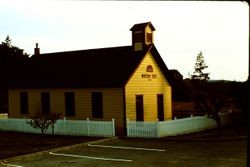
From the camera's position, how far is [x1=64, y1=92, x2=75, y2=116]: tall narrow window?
93.4 feet

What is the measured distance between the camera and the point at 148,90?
27.9m

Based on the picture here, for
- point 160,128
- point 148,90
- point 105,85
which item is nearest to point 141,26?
point 148,90

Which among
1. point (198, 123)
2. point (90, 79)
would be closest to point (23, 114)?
point (90, 79)

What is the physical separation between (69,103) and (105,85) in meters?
4.00

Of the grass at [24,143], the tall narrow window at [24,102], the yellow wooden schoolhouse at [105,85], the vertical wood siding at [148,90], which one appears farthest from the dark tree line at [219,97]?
the tall narrow window at [24,102]

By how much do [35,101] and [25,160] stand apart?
48.3 ft

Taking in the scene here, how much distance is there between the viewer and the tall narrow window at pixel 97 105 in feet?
87.8

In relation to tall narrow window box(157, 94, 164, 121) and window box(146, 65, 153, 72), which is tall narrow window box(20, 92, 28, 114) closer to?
window box(146, 65, 153, 72)

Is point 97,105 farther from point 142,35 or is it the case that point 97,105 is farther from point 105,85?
point 142,35

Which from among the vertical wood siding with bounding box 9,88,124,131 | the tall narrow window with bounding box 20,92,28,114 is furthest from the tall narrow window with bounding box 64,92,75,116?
the tall narrow window with bounding box 20,92,28,114

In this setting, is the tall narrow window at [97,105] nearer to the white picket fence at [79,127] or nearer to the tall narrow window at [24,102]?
the white picket fence at [79,127]

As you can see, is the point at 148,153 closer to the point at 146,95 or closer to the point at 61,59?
the point at 146,95

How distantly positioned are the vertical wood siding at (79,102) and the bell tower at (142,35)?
145 inches

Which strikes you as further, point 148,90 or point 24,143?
point 148,90
